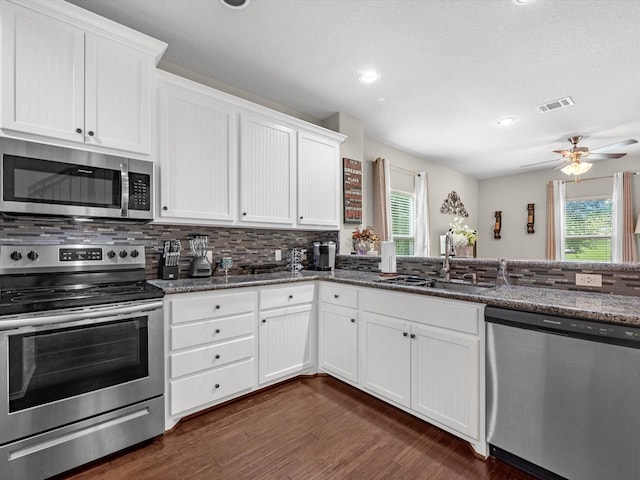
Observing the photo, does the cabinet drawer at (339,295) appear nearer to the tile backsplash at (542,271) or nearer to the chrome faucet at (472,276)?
the tile backsplash at (542,271)

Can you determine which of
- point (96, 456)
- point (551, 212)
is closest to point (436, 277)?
point (96, 456)

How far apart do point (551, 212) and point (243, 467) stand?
23.1 feet

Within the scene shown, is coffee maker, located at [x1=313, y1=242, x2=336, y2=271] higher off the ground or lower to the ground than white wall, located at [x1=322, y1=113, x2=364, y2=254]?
lower

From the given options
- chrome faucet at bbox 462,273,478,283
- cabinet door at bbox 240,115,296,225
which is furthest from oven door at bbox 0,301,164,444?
chrome faucet at bbox 462,273,478,283

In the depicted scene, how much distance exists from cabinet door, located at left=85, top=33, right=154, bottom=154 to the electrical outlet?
9.48ft

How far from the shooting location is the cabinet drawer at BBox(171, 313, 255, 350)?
80.4 inches

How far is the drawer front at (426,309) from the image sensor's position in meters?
1.79

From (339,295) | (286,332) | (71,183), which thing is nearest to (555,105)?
(339,295)

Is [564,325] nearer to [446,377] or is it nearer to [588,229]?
[446,377]

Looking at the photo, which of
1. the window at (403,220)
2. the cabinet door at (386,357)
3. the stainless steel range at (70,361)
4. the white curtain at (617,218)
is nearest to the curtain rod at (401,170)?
the window at (403,220)

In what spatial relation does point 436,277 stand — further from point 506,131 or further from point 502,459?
point 506,131

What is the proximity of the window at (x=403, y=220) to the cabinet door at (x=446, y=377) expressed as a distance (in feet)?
10.5

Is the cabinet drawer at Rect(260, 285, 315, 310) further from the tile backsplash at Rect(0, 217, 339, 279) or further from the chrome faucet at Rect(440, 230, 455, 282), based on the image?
the chrome faucet at Rect(440, 230, 455, 282)

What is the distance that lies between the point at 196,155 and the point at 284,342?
1659mm
